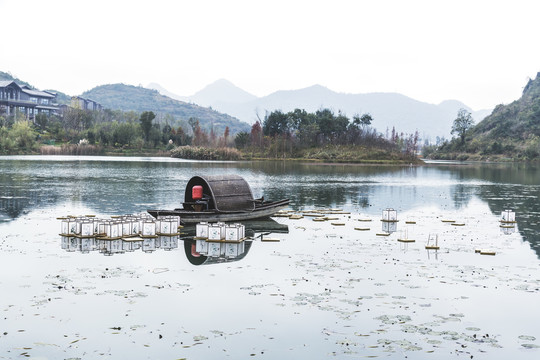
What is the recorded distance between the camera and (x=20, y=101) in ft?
498

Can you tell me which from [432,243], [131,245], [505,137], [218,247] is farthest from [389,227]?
[505,137]

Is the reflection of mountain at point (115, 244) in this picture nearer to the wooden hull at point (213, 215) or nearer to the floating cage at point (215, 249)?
the floating cage at point (215, 249)

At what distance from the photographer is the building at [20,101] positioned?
14725 centimetres

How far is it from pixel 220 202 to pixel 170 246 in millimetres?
6411

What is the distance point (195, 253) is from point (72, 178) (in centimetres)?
3757

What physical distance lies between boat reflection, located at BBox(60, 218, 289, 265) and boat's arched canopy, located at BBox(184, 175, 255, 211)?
382cm

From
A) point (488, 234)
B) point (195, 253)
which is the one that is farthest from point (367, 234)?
point (195, 253)

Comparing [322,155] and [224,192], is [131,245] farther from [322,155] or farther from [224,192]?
[322,155]

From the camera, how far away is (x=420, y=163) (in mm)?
115312

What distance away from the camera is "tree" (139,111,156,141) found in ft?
434

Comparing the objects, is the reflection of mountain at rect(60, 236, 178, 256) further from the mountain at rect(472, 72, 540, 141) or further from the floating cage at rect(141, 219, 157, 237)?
the mountain at rect(472, 72, 540, 141)

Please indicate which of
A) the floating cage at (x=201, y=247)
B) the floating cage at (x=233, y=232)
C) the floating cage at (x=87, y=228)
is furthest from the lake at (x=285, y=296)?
the floating cage at (x=87, y=228)

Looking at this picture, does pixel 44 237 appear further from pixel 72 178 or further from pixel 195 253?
pixel 72 178

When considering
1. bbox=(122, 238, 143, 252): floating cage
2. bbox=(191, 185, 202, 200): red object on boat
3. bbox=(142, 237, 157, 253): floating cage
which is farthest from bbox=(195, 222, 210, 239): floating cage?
bbox=(191, 185, 202, 200): red object on boat
